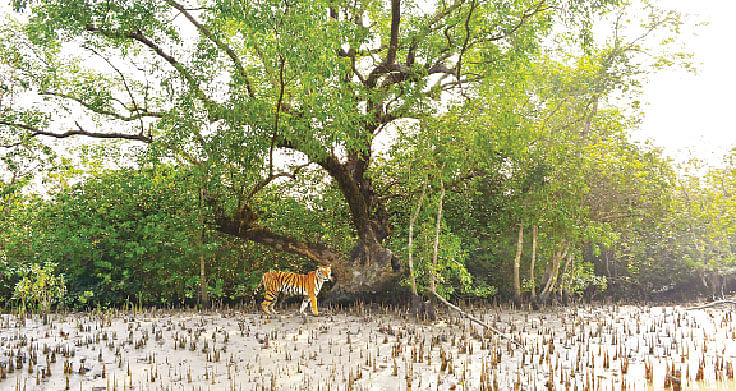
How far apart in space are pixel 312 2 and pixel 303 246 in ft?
19.6

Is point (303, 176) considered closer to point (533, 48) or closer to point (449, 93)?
point (449, 93)

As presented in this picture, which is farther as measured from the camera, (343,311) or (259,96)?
(343,311)

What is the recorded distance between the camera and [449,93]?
11.3 meters

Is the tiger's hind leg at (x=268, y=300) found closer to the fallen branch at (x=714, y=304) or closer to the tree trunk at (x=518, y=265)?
the tree trunk at (x=518, y=265)

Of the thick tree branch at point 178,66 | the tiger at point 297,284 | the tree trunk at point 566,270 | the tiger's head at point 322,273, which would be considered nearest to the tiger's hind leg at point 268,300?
the tiger at point 297,284

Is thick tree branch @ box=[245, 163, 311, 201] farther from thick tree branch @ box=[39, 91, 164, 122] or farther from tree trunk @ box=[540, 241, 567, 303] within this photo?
tree trunk @ box=[540, 241, 567, 303]

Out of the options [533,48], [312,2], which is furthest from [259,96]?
[533,48]

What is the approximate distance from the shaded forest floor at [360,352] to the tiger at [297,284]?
1.42ft

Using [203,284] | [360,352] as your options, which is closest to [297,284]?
[203,284]

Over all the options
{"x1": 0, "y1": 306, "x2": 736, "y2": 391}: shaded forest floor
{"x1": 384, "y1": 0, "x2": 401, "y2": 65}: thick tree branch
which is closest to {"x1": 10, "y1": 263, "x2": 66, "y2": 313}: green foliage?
{"x1": 0, "y1": 306, "x2": 736, "y2": 391}: shaded forest floor

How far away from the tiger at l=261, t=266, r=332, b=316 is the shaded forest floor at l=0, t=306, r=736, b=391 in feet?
1.42

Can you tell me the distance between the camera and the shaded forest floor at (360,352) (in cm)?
581

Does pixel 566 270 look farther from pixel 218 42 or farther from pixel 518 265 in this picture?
pixel 218 42

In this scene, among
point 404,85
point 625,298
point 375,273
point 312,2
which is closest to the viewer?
point 312,2
